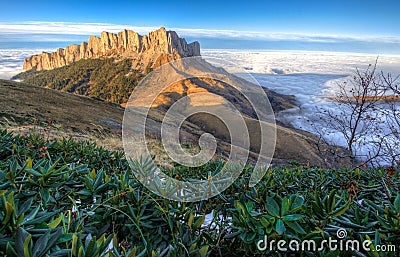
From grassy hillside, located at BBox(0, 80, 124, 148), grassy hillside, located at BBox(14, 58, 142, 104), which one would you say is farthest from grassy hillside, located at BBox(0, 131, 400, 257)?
grassy hillside, located at BBox(14, 58, 142, 104)

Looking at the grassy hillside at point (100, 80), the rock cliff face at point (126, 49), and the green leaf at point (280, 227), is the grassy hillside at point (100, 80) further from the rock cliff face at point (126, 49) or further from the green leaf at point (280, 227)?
the green leaf at point (280, 227)

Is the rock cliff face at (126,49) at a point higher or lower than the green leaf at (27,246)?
lower

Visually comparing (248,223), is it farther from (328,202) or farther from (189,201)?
(189,201)

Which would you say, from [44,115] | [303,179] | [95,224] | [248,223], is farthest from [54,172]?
[44,115]

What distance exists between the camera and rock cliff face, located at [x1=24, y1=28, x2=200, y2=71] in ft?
295

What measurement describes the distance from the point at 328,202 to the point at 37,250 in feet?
4.42

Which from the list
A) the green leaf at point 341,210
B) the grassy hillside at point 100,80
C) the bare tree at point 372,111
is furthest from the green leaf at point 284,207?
the grassy hillside at point 100,80

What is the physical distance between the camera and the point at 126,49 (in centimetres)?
10575

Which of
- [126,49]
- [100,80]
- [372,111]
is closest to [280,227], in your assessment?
[372,111]

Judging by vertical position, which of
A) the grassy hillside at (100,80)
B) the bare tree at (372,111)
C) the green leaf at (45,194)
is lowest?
the grassy hillside at (100,80)

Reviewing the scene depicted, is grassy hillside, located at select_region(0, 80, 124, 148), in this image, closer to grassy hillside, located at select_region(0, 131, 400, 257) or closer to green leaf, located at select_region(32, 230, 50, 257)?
grassy hillside, located at select_region(0, 131, 400, 257)

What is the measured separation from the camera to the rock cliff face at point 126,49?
8988 centimetres

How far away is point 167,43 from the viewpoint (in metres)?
94.4

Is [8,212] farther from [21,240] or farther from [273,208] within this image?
[273,208]
